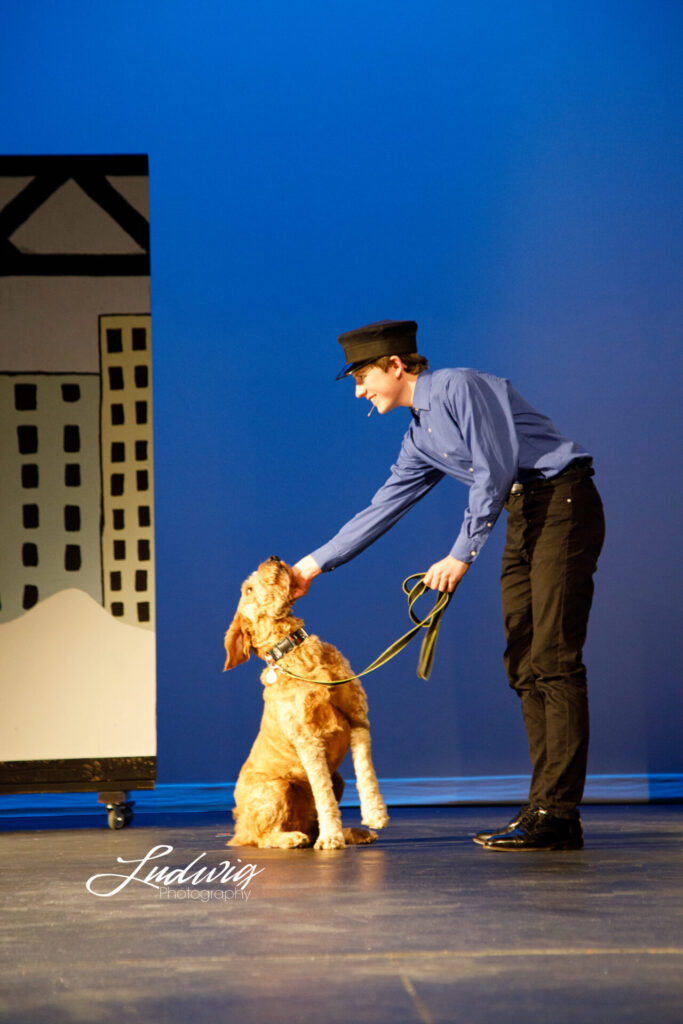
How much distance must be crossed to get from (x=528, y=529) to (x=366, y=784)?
86 cm

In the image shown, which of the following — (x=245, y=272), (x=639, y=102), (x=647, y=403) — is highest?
(x=639, y=102)

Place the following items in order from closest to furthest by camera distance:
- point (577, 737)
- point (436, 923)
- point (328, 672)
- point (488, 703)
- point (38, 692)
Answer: point (436, 923) → point (577, 737) → point (328, 672) → point (38, 692) → point (488, 703)

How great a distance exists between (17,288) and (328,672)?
1.85 meters

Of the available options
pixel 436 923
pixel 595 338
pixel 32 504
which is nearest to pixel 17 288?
pixel 32 504

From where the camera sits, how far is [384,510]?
11.2 feet

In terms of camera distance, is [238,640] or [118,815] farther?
[118,815]

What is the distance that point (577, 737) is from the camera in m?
2.96

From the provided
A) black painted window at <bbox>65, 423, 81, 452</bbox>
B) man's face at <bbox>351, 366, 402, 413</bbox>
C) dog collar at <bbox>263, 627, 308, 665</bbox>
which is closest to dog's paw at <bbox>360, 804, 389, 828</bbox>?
dog collar at <bbox>263, 627, 308, 665</bbox>

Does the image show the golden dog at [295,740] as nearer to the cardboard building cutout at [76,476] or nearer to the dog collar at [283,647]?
the dog collar at [283,647]

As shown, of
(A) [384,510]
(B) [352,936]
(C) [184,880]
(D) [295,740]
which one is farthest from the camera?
(A) [384,510]

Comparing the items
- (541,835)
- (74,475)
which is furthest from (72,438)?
(541,835)

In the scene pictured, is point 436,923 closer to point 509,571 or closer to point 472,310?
point 509,571

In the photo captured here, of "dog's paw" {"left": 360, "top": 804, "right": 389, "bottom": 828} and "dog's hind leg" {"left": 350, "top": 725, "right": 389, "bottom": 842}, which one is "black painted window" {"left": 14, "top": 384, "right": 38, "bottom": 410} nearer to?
"dog's hind leg" {"left": 350, "top": 725, "right": 389, "bottom": 842}

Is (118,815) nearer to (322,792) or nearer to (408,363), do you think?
(322,792)
